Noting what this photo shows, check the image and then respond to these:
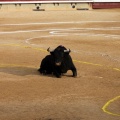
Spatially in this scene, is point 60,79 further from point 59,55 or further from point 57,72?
point 59,55

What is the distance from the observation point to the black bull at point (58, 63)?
11938 millimetres

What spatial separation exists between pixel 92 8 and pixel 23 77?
94.2ft

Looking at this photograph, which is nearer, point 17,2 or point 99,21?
point 99,21

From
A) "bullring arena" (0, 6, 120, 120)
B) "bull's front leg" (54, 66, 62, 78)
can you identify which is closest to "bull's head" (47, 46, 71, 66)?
"bull's front leg" (54, 66, 62, 78)

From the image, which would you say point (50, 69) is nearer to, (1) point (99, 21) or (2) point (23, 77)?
(2) point (23, 77)

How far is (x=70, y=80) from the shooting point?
11.7 m

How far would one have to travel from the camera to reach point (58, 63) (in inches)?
468

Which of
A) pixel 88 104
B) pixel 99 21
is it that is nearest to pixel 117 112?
pixel 88 104

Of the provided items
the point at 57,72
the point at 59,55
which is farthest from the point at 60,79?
the point at 59,55

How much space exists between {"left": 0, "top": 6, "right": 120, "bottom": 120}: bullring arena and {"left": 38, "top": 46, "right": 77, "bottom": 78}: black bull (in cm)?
18

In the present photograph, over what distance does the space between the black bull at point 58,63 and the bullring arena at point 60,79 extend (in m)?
0.18

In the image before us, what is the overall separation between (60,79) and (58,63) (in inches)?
14.2

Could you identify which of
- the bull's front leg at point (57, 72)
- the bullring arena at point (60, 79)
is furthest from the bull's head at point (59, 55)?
the bullring arena at point (60, 79)

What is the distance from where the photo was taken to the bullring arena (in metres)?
8.89
